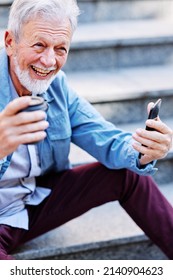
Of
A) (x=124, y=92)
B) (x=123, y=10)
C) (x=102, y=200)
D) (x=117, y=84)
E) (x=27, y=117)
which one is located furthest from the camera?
(x=123, y=10)

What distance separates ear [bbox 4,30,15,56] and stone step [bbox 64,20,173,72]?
984mm

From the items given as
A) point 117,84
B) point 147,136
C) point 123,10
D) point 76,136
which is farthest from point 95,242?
point 123,10

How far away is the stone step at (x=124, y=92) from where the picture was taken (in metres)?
2.45

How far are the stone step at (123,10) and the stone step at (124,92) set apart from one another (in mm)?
543

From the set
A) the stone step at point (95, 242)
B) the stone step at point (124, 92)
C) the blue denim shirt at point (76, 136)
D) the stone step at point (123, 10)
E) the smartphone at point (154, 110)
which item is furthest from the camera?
the stone step at point (123, 10)

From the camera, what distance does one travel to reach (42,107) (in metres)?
1.30

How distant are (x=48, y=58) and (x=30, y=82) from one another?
0.10 m

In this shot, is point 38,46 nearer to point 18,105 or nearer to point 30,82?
point 30,82

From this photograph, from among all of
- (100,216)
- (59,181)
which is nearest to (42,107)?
(59,181)

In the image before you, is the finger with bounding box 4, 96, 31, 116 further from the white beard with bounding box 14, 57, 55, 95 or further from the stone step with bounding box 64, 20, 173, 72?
the stone step with bounding box 64, 20, 173, 72

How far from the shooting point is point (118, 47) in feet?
9.03

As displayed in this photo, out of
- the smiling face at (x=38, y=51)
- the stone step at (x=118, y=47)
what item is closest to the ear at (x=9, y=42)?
the smiling face at (x=38, y=51)

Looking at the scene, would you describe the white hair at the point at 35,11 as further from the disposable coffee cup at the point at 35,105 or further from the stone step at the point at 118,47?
the stone step at the point at 118,47
